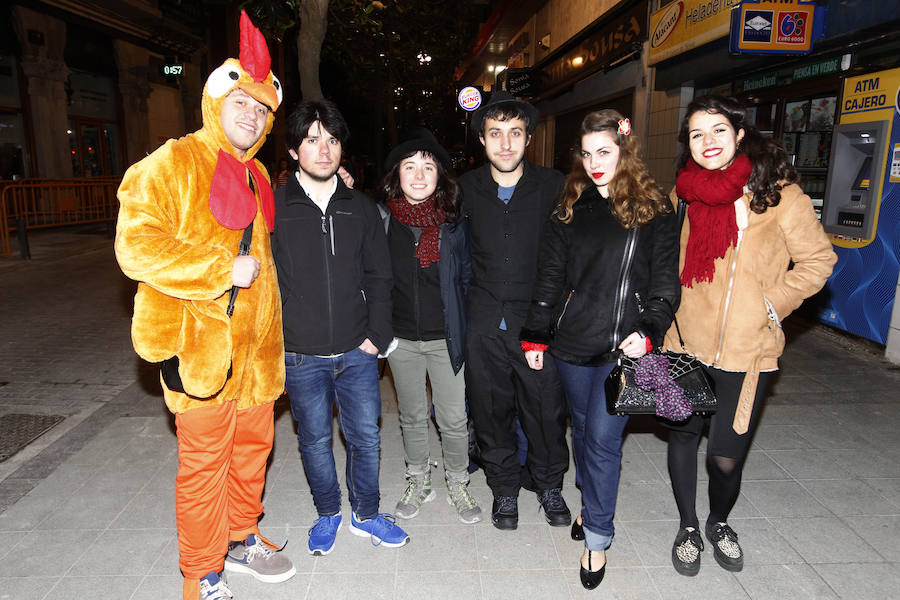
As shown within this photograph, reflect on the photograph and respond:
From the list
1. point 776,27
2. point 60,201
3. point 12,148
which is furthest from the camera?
point 12,148

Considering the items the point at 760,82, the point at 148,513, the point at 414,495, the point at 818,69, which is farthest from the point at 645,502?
the point at 760,82

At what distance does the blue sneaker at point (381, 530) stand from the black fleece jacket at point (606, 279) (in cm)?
136

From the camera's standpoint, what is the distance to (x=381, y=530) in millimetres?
3264

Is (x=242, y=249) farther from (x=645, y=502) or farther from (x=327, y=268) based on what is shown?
(x=645, y=502)

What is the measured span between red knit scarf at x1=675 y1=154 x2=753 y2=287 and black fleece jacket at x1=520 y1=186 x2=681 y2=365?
0.37 feet

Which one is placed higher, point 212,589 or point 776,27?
point 776,27

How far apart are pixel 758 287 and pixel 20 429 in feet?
17.4

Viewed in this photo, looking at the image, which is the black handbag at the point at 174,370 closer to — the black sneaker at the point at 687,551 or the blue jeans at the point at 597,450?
the blue jeans at the point at 597,450

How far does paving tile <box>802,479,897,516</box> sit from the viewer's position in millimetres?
3515

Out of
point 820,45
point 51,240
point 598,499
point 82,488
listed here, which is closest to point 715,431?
point 598,499

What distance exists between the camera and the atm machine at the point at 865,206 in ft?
19.4

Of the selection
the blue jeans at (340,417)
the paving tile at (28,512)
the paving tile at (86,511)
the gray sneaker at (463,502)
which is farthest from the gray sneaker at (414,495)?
the paving tile at (28,512)

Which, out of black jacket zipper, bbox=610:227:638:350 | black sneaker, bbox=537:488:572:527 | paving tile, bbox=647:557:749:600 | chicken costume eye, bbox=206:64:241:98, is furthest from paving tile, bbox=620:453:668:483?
chicken costume eye, bbox=206:64:241:98

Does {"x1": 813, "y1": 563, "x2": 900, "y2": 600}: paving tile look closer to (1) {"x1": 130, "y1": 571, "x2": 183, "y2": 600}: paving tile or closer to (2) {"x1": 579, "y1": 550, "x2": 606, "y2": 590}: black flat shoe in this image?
(2) {"x1": 579, "y1": 550, "x2": 606, "y2": 590}: black flat shoe
